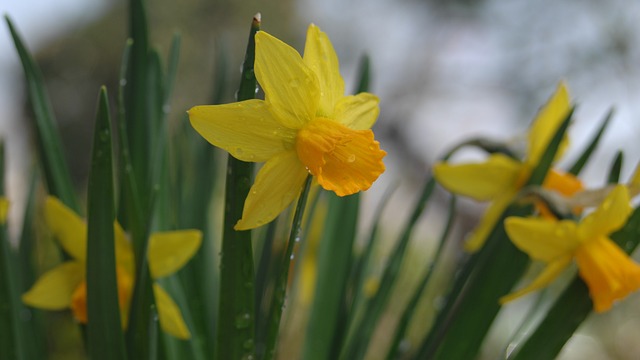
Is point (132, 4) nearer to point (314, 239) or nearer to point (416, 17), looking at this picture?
point (314, 239)

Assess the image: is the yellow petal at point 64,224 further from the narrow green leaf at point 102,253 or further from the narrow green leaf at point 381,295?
the narrow green leaf at point 381,295

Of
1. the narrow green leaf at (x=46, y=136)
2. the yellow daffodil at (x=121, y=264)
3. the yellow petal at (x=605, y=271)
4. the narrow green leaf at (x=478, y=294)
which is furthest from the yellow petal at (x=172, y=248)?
the yellow petal at (x=605, y=271)

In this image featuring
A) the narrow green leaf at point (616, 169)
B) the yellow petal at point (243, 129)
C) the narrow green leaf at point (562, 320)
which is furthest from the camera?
the narrow green leaf at point (616, 169)

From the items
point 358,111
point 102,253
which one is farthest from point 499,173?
point 102,253

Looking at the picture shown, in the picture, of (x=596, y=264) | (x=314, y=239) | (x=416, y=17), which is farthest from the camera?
(x=416, y=17)

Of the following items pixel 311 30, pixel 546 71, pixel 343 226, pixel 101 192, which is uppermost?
pixel 311 30

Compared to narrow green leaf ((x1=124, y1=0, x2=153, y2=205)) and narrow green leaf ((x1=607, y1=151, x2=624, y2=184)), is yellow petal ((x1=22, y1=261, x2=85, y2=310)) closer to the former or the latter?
narrow green leaf ((x1=124, y1=0, x2=153, y2=205))

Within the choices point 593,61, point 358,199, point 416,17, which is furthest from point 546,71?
point 358,199
